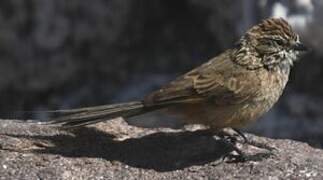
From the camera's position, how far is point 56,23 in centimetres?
1078

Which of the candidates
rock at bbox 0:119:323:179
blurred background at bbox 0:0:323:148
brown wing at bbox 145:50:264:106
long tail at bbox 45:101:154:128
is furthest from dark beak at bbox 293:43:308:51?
blurred background at bbox 0:0:323:148

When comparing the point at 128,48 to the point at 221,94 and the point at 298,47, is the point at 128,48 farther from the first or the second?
the point at 221,94

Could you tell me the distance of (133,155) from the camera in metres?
7.63

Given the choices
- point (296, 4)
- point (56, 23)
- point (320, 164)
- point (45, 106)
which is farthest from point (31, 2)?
point (320, 164)

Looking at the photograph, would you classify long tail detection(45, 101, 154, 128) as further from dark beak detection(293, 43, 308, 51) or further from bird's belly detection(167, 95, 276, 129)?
dark beak detection(293, 43, 308, 51)

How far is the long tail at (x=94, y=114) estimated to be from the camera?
7.59 metres

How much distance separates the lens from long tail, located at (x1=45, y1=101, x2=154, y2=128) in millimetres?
7586

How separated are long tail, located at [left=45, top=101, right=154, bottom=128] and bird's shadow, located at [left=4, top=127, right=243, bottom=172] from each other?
189mm

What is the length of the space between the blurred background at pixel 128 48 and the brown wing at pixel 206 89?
7.94ft

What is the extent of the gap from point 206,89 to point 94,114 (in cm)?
83

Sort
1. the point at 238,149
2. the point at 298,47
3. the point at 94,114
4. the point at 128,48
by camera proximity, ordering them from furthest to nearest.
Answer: the point at 128,48, the point at 298,47, the point at 238,149, the point at 94,114

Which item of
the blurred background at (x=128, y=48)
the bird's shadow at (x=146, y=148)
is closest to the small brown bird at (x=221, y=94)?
the bird's shadow at (x=146, y=148)

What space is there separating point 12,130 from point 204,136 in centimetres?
142

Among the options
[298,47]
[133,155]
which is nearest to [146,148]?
[133,155]
